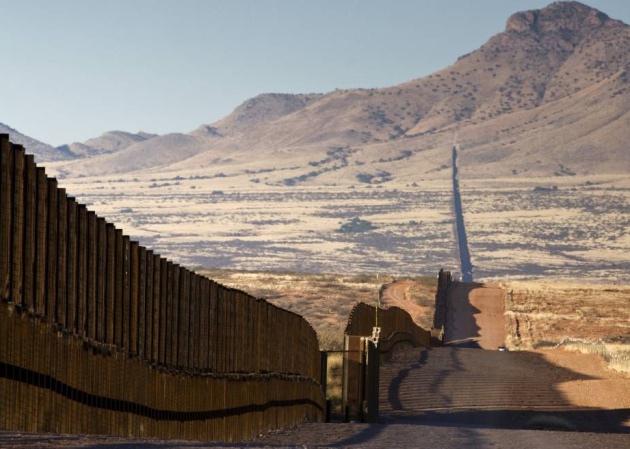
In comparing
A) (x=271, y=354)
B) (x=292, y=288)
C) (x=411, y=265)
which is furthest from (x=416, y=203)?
(x=271, y=354)

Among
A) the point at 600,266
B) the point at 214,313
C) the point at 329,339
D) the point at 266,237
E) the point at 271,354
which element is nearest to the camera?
the point at 214,313

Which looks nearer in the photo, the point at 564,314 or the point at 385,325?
the point at 385,325

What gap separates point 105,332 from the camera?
884cm

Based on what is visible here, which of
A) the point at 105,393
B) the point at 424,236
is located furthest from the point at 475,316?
the point at 424,236

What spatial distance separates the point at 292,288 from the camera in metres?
68.1

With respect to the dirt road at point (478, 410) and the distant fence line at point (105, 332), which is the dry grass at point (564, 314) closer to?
the dirt road at point (478, 410)

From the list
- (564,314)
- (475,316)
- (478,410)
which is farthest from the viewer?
(475,316)

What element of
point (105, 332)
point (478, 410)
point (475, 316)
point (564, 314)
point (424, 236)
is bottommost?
point (475, 316)

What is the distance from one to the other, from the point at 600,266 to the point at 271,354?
133m

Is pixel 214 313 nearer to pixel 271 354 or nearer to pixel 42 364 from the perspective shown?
pixel 271 354

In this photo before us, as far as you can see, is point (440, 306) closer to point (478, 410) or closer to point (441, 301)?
point (441, 301)

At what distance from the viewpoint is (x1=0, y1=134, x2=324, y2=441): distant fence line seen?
7.27 metres

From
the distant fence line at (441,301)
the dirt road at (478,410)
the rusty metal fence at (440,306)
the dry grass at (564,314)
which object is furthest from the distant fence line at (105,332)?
the distant fence line at (441,301)

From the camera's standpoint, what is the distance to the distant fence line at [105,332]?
727 cm
